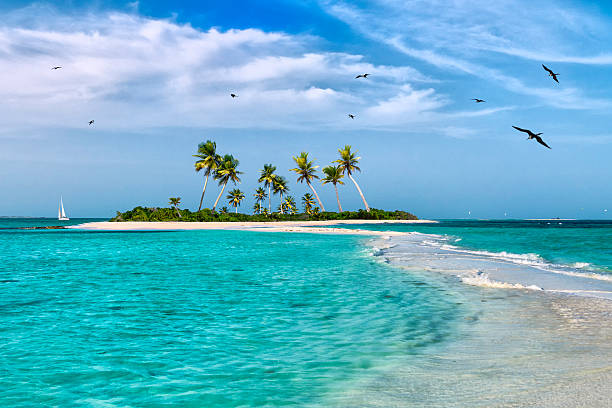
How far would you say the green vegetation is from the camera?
89.0 meters

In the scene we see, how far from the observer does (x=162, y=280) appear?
1395 cm

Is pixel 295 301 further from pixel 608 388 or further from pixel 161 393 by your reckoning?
pixel 608 388

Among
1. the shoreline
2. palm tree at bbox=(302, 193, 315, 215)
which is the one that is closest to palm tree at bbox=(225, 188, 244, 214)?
palm tree at bbox=(302, 193, 315, 215)

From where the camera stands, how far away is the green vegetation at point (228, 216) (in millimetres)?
89000

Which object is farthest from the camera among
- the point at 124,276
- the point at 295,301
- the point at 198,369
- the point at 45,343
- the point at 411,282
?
the point at 124,276

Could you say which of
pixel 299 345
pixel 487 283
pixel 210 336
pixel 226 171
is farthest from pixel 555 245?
pixel 226 171

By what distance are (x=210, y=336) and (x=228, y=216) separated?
8898 centimetres

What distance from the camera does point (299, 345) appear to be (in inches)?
262

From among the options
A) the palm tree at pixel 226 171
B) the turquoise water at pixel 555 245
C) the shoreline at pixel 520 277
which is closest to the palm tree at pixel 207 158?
the palm tree at pixel 226 171

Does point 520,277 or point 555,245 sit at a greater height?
point 520,277

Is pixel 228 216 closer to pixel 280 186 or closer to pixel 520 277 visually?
pixel 280 186

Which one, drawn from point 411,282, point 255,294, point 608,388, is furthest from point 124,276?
point 608,388

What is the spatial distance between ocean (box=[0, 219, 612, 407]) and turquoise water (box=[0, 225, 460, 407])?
0.08ft

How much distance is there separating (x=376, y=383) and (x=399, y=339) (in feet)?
6.76
